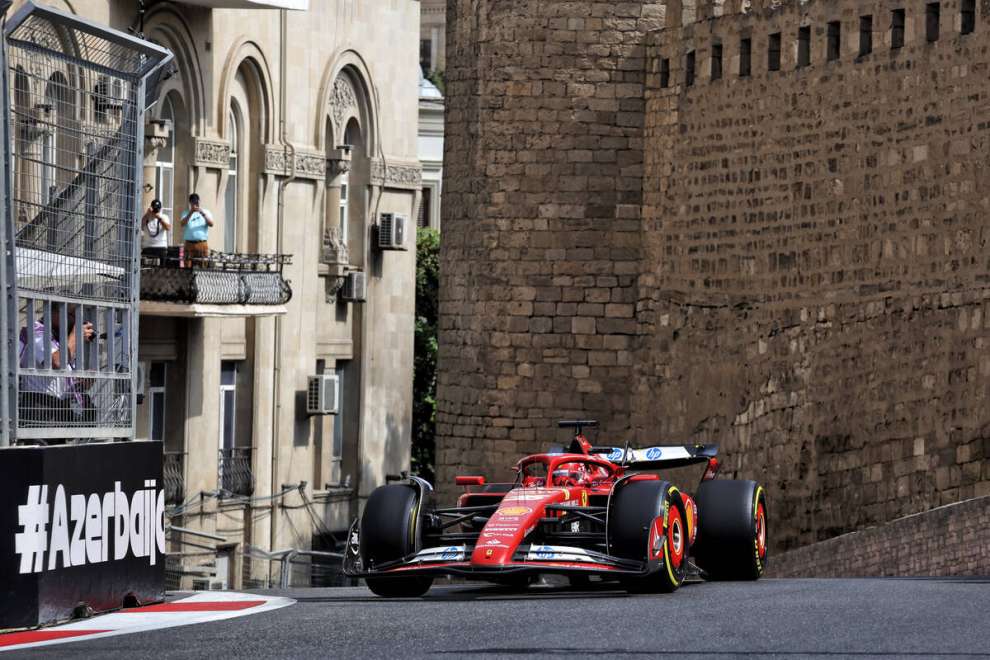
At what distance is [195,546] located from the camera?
28000mm

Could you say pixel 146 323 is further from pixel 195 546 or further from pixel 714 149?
pixel 714 149

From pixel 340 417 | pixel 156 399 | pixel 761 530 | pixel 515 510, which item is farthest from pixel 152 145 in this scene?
pixel 515 510

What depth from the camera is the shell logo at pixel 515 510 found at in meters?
12.4

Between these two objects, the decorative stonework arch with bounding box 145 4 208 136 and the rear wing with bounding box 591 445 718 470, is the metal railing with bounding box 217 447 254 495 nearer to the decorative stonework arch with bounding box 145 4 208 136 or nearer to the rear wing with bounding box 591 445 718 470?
the decorative stonework arch with bounding box 145 4 208 136

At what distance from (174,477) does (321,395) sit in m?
3.70

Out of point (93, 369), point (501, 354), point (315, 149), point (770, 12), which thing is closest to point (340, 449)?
point (315, 149)

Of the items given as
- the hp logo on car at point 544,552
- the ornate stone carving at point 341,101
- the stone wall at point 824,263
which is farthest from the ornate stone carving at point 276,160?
the hp logo on car at point 544,552

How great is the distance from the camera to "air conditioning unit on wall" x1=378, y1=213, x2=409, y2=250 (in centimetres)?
3400

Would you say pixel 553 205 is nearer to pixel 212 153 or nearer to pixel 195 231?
pixel 195 231

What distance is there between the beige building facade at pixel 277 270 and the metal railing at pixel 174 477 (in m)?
0.03

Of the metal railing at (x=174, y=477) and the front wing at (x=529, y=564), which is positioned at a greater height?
the front wing at (x=529, y=564)

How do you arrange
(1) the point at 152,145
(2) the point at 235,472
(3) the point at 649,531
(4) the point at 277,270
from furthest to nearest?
(2) the point at 235,472, (4) the point at 277,270, (1) the point at 152,145, (3) the point at 649,531

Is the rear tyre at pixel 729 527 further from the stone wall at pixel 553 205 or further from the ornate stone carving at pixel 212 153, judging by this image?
the ornate stone carving at pixel 212 153

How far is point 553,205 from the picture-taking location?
2395 cm
